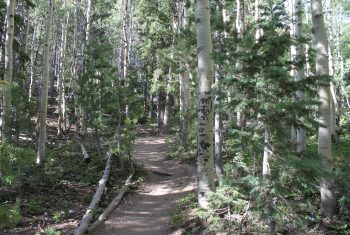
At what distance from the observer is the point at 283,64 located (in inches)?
193

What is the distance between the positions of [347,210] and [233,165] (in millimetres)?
2830

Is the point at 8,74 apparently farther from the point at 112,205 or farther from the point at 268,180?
the point at 268,180

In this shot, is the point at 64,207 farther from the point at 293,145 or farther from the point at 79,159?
the point at 293,145

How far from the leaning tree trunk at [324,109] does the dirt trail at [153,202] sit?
10.6 feet

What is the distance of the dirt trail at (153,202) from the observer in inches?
325

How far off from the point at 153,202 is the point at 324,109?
5427 mm

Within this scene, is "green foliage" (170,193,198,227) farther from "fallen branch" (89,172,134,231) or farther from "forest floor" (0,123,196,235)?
"fallen branch" (89,172,134,231)

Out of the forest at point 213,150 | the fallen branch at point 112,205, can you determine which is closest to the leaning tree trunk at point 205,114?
the forest at point 213,150

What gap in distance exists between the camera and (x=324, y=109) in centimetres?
691

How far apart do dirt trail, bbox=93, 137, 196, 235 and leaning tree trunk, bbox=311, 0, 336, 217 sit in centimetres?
324

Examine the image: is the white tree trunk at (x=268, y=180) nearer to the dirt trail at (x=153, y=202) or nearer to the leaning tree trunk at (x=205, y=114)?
the leaning tree trunk at (x=205, y=114)

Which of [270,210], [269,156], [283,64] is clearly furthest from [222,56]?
[270,210]

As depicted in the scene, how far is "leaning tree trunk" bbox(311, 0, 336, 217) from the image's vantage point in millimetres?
6953

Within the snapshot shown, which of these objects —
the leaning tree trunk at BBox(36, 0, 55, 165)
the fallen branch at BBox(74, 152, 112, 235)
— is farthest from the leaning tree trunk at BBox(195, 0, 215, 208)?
the leaning tree trunk at BBox(36, 0, 55, 165)
